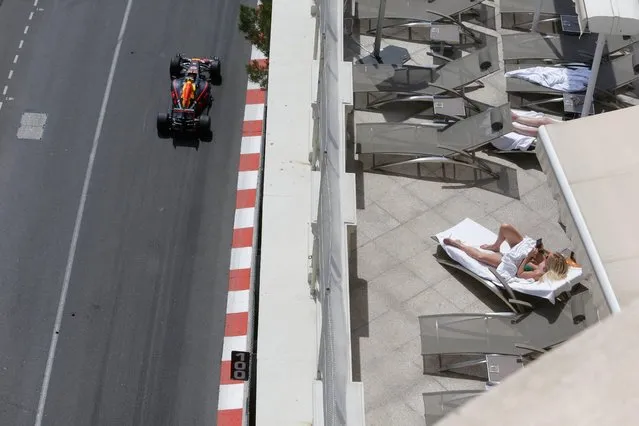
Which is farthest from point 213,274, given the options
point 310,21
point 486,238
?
point 486,238

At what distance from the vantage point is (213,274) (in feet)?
73.6

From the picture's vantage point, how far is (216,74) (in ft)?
86.3

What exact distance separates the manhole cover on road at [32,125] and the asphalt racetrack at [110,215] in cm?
4

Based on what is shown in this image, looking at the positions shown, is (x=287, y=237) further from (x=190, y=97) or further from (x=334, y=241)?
(x=190, y=97)

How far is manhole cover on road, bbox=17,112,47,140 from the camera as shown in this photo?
82.4 feet

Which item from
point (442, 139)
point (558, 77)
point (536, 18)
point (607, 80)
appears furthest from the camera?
point (536, 18)

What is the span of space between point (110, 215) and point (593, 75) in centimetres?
1290

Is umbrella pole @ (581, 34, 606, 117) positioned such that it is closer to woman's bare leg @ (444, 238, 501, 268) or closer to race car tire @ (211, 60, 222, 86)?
woman's bare leg @ (444, 238, 501, 268)

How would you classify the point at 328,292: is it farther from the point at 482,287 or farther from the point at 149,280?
the point at 149,280

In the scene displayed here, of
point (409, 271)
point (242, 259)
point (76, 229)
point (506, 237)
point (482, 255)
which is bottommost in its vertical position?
point (409, 271)

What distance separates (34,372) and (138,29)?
1123 centimetres

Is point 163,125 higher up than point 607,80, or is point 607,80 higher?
point 163,125

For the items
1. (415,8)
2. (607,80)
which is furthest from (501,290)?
(415,8)

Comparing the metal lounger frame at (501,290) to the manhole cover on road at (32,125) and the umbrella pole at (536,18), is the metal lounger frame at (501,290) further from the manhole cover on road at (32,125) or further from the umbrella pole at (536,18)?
the manhole cover on road at (32,125)
